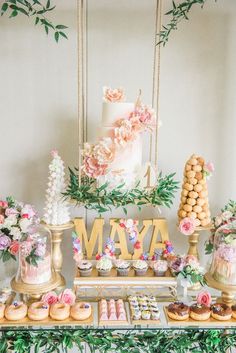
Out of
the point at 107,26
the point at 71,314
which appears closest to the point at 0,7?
the point at 107,26

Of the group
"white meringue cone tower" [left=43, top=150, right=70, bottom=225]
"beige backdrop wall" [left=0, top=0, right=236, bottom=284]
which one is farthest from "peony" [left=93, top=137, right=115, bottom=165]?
"beige backdrop wall" [left=0, top=0, right=236, bottom=284]

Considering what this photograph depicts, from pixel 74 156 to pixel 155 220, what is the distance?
1.88 feet

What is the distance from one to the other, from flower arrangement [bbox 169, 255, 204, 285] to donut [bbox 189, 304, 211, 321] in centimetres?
14

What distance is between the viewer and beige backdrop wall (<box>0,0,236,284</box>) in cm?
207

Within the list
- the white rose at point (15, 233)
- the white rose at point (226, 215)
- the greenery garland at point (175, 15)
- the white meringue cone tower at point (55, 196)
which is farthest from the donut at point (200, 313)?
the greenery garland at point (175, 15)

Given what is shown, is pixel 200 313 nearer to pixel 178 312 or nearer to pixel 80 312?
pixel 178 312

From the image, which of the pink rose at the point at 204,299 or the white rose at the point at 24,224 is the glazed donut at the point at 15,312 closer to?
the white rose at the point at 24,224

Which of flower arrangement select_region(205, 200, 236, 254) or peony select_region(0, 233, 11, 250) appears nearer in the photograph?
peony select_region(0, 233, 11, 250)

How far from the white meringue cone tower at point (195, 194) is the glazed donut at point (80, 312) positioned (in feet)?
2.11

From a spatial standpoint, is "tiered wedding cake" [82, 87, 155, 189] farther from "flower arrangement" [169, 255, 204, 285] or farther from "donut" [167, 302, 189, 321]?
"donut" [167, 302, 189, 321]

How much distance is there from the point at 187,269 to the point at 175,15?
4.24ft

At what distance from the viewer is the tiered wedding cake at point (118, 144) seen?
173 cm

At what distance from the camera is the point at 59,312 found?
170 centimetres

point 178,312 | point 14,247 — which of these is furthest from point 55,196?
point 178,312
